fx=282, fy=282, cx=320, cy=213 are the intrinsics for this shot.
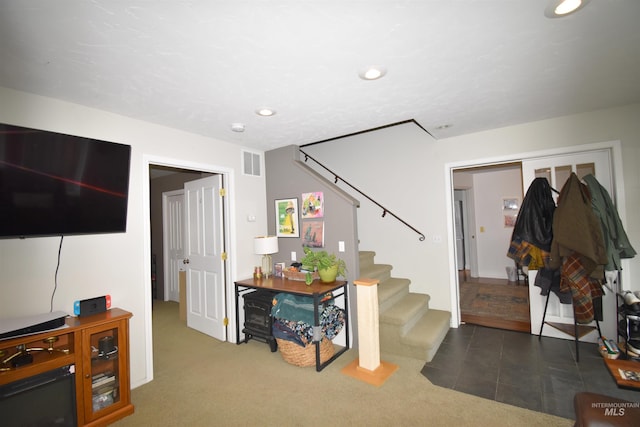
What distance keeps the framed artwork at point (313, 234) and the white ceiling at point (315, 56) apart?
4.55ft

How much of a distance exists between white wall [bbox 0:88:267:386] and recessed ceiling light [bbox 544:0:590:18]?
3252mm

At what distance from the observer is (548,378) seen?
8.34ft

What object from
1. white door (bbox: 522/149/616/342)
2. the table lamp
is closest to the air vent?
the table lamp

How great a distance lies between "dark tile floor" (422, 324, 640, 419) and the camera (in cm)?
230

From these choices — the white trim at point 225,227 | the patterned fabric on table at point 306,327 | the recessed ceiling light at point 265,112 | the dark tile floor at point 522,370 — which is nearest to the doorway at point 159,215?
the white trim at point 225,227

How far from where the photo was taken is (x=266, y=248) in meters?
3.61

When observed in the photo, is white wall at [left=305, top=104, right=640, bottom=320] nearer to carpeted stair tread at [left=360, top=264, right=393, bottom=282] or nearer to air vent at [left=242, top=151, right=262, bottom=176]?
carpeted stair tread at [left=360, top=264, right=393, bottom=282]

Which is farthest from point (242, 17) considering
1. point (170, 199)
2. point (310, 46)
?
point (170, 199)

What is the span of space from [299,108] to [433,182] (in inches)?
87.0

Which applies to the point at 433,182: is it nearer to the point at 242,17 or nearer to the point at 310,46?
the point at 310,46

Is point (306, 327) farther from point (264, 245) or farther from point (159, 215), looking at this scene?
point (159, 215)

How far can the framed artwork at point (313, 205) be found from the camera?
11.9ft

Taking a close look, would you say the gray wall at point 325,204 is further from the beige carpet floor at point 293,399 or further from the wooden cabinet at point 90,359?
the wooden cabinet at point 90,359

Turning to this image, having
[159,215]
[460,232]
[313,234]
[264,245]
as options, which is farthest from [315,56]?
[460,232]
